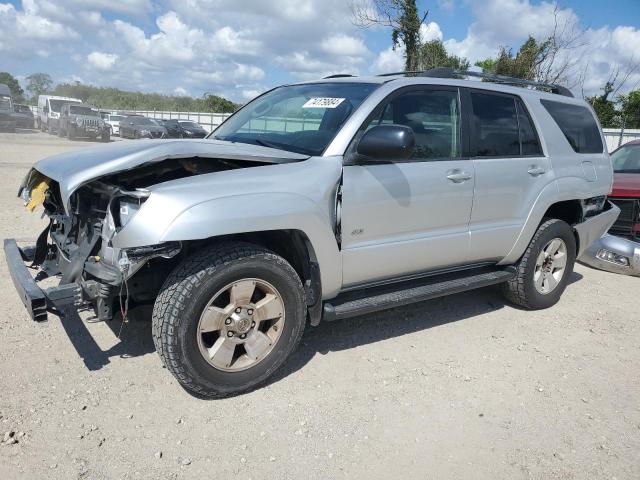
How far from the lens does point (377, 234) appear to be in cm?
355

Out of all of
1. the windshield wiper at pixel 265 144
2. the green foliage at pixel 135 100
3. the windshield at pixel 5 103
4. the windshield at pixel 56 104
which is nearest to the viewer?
the windshield wiper at pixel 265 144

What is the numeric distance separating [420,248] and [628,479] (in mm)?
1831

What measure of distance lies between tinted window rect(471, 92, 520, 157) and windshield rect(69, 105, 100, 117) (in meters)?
25.8

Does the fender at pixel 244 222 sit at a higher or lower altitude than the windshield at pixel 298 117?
lower

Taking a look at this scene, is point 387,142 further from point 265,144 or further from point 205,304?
point 205,304

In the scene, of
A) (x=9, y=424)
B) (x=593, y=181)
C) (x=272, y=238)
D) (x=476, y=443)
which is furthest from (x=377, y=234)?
(x=593, y=181)

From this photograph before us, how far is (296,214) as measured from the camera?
312 cm

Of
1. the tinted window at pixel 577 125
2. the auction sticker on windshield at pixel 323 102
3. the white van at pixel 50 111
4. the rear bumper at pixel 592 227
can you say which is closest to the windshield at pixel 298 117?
the auction sticker on windshield at pixel 323 102

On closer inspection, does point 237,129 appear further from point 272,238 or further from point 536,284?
point 536,284

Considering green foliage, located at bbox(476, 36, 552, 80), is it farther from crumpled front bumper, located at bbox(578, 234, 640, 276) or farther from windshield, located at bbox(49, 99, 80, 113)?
windshield, located at bbox(49, 99, 80, 113)

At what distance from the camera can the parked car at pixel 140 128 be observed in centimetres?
2738

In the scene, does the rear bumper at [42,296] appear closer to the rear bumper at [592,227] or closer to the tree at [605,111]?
the rear bumper at [592,227]

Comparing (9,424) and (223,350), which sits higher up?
(223,350)

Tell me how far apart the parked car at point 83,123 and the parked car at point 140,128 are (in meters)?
1.78
